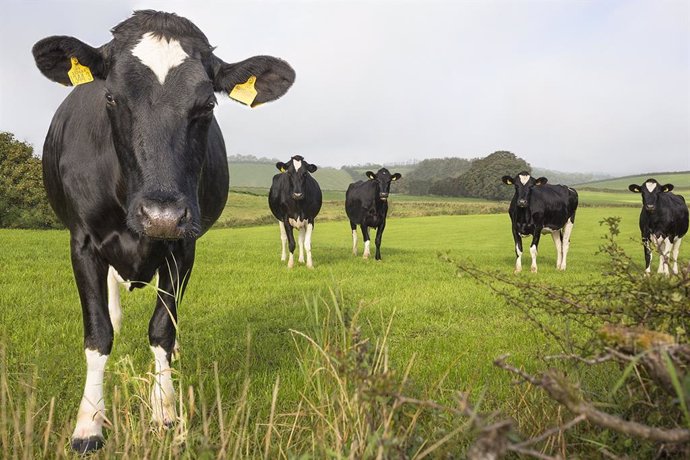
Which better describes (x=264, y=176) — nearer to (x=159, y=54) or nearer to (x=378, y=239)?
(x=378, y=239)

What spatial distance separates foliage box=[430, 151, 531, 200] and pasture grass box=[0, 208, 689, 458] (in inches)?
2795

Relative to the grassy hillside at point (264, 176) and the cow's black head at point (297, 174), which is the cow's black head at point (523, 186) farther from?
the grassy hillside at point (264, 176)

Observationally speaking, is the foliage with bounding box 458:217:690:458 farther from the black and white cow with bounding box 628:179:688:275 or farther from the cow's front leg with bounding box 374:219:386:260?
the black and white cow with bounding box 628:179:688:275

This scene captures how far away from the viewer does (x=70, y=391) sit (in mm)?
3979

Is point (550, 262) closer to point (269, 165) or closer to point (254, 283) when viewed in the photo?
point (254, 283)

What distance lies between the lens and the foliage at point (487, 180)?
83375 mm

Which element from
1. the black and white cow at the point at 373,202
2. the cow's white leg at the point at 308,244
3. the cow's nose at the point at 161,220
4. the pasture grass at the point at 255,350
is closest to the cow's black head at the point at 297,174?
the cow's white leg at the point at 308,244

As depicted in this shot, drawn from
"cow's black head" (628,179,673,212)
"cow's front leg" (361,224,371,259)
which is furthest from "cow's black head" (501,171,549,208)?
"cow's front leg" (361,224,371,259)

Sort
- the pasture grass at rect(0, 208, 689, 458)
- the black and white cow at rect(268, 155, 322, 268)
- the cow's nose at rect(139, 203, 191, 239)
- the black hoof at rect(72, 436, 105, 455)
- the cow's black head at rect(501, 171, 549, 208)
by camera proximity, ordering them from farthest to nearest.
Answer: the cow's black head at rect(501, 171, 549, 208) → the black and white cow at rect(268, 155, 322, 268) → the black hoof at rect(72, 436, 105, 455) → the cow's nose at rect(139, 203, 191, 239) → the pasture grass at rect(0, 208, 689, 458)

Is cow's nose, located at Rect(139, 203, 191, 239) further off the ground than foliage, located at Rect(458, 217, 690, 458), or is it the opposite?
cow's nose, located at Rect(139, 203, 191, 239)

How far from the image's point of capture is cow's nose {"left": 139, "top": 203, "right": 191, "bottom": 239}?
286 centimetres

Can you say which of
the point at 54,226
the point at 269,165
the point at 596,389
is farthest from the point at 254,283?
the point at 269,165

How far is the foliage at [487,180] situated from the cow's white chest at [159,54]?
82.2 meters

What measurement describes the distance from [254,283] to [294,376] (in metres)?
6.60
